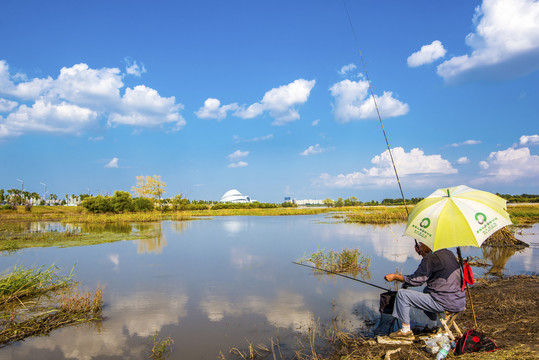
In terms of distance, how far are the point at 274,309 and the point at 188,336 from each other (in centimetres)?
214

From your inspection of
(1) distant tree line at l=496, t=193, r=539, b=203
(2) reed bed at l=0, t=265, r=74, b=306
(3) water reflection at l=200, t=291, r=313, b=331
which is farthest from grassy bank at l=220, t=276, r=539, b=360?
(1) distant tree line at l=496, t=193, r=539, b=203

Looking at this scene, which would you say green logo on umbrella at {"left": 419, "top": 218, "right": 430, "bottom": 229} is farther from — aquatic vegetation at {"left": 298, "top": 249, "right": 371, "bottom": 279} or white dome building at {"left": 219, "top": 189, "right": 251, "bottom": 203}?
white dome building at {"left": 219, "top": 189, "right": 251, "bottom": 203}

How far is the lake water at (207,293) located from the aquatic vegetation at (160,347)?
0.34 ft

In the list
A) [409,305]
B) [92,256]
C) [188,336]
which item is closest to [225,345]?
[188,336]

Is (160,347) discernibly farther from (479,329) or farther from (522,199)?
(522,199)

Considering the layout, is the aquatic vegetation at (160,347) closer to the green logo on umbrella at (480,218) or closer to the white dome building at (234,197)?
the green logo on umbrella at (480,218)

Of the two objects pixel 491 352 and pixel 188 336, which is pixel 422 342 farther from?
pixel 188 336

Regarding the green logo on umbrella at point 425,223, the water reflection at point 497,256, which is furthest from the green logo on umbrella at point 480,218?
the water reflection at point 497,256

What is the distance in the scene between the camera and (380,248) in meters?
15.7

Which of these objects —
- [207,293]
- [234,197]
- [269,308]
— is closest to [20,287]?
[207,293]

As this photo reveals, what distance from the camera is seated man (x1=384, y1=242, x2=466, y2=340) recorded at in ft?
13.8

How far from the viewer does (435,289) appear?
4316mm

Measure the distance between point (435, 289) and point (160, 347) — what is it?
4.39 metres

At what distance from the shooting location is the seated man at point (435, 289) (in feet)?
13.8
